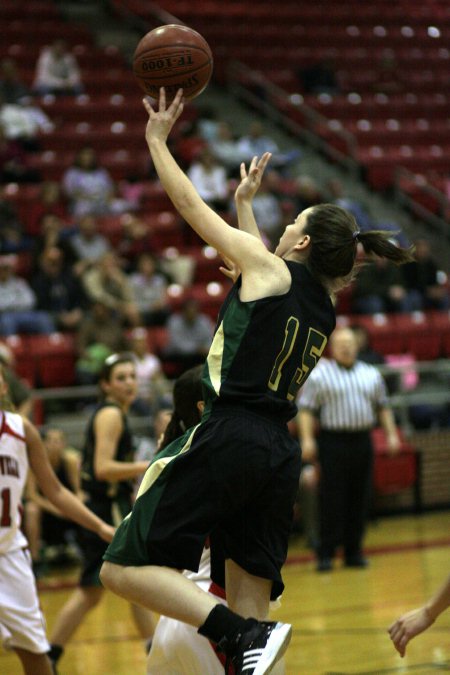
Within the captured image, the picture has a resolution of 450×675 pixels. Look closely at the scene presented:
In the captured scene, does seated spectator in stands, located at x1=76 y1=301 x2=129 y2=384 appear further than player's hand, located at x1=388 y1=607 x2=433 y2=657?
Yes

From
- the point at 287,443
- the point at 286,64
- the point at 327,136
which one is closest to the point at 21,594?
the point at 287,443

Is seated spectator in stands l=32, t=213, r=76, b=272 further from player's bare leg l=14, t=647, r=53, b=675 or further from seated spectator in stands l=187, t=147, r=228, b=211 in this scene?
player's bare leg l=14, t=647, r=53, b=675

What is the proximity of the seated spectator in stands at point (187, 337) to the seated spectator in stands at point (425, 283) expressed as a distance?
3.22m

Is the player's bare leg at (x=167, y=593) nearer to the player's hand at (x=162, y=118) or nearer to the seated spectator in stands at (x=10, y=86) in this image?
the player's hand at (x=162, y=118)

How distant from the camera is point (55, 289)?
35.3 feet

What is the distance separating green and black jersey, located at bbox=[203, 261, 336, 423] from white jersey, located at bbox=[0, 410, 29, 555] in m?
1.28

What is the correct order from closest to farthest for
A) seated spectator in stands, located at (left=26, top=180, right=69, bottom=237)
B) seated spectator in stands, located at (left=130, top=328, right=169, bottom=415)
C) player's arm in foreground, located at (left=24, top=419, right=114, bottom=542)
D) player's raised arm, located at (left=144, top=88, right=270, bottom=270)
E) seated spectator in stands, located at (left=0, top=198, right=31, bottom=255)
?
player's raised arm, located at (left=144, top=88, right=270, bottom=270) < player's arm in foreground, located at (left=24, top=419, right=114, bottom=542) < seated spectator in stands, located at (left=130, top=328, right=169, bottom=415) < seated spectator in stands, located at (left=0, top=198, right=31, bottom=255) < seated spectator in stands, located at (left=26, top=180, right=69, bottom=237)

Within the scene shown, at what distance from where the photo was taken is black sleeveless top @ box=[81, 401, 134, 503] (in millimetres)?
5645

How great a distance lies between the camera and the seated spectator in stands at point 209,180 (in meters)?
12.8

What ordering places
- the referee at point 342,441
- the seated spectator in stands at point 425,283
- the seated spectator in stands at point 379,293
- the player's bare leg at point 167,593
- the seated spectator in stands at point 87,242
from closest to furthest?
1. the player's bare leg at point 167,593
2. the referee at point 342,441
3. the seated spectator in stands at point 87,242
4. the seated spectator in stands at point 379,293
5. the seated spectator in stands at point 425,283

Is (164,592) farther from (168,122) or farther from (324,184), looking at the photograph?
(324,184)

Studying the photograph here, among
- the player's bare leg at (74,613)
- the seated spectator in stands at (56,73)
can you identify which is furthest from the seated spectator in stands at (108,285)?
the player's bare leg at (74,613)

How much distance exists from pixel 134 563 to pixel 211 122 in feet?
39.0

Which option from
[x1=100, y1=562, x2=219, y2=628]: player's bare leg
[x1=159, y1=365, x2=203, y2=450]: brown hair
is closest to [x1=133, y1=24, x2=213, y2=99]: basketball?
[x1=159, y1=365, x2=203, y2=450]: brown hair
